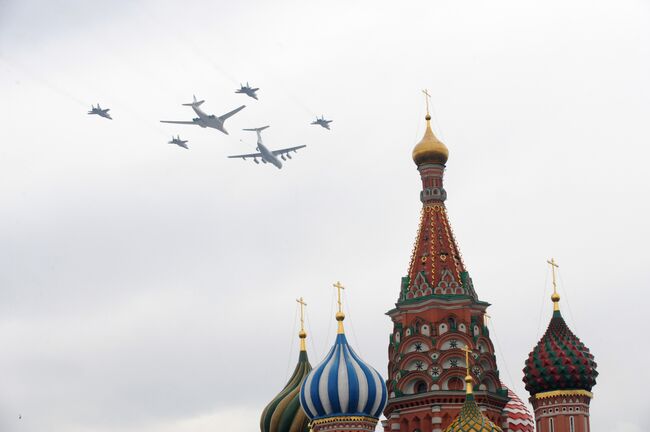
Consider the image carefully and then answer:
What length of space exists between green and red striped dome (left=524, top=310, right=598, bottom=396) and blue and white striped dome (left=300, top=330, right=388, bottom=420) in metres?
4.91

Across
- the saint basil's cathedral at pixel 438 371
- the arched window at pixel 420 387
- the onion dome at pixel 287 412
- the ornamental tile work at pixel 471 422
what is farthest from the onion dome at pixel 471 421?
the onion dome at pixel 287 412

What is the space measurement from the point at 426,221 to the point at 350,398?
25.0 feet

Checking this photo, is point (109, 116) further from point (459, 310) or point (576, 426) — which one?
point (576, 426)

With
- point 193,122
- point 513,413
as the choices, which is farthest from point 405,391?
point 193,122

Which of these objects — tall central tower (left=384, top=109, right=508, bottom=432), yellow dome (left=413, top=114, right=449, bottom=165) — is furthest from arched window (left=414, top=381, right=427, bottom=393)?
yellow dome (left=413, top=114, right=449, bottom=165)

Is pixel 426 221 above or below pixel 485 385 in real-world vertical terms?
above

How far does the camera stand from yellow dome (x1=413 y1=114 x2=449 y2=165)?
2474 inches

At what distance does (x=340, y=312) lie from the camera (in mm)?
60938

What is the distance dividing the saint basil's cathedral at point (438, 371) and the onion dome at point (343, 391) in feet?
0.10

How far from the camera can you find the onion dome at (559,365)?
58.6 metres

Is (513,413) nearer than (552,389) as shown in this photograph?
No

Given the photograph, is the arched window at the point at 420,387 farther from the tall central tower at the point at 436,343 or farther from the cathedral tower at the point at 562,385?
the cathedral tower at the point at 562,385

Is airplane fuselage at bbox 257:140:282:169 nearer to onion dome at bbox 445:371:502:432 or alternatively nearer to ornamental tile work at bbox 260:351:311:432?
ornamental tile work at bbox 260:351:311:432

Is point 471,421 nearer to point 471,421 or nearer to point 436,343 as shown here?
point 471,421
